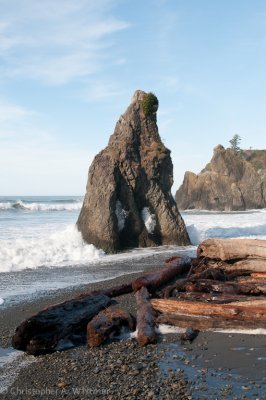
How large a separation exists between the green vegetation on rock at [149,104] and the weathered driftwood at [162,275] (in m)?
12.1

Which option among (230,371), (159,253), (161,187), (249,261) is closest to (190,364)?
(230,371)

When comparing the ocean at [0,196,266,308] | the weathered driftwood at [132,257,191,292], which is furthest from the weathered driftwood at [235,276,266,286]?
the ocean at [0,196,266,308]

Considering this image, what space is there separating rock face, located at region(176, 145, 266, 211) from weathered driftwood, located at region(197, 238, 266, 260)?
64.6 metres

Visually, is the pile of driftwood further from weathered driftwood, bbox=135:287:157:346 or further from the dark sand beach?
the dark sand beach

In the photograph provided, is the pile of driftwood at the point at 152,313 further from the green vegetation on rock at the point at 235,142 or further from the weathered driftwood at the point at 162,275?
the green vegetation on rock at the point at 235,142

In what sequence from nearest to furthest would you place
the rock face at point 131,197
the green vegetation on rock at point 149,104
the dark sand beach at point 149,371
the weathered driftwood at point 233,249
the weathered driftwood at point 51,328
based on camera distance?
1. the dark sand beach at point 149,371
2. the weathered driftwood at point 51,328
3. the weathered driftwood at point 233,249
4. the rock face at point 131,197
5. the green vegetation on rock at point 149,104

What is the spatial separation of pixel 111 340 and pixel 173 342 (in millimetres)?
912

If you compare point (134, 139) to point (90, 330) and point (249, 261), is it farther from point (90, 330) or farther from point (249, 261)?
point (90, 330)

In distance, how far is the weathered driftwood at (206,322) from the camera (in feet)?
21.5

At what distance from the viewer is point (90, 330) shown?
20.8 feet

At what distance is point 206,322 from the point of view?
6719 mm

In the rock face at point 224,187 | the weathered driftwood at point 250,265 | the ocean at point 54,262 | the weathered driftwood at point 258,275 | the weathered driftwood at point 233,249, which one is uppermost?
the rock face at point 224,187

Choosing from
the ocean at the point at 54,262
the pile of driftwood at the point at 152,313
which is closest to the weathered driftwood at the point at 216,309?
the pile of driftwood at the point at 152,313

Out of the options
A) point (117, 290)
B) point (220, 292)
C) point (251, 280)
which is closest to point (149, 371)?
point (220, 292)
